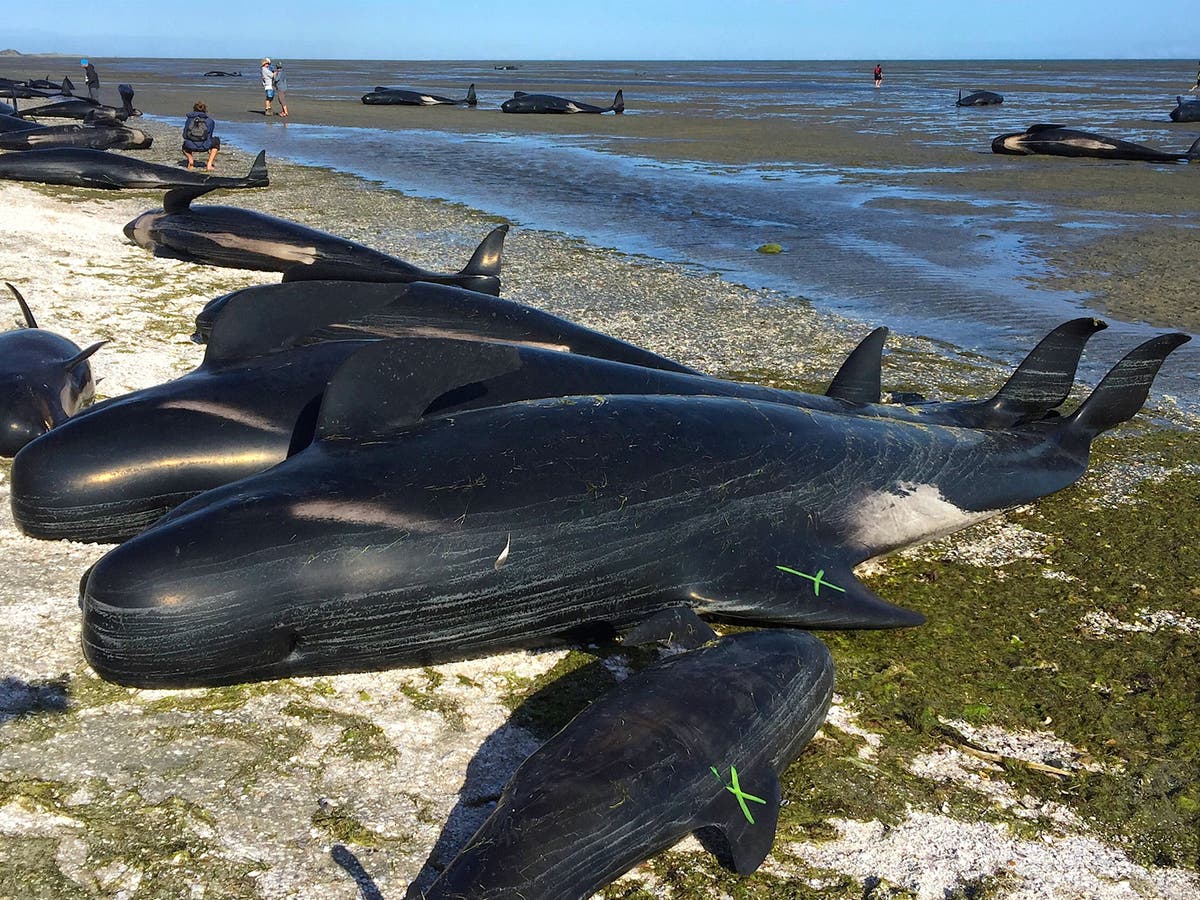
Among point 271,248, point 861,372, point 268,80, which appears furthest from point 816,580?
point 268,80

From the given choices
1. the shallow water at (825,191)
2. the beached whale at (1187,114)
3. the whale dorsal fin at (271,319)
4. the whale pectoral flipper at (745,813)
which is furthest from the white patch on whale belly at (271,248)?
the beached whale at (1187,114)

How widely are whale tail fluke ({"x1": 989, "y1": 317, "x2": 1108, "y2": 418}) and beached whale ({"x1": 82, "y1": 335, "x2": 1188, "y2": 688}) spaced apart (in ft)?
4.22

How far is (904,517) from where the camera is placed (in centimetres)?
521

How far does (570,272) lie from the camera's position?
38.8 ft

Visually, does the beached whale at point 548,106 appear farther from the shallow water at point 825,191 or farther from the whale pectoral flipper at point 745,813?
the whale pectoral flipper at point 745,813

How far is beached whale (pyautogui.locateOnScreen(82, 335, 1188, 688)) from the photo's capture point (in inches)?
149

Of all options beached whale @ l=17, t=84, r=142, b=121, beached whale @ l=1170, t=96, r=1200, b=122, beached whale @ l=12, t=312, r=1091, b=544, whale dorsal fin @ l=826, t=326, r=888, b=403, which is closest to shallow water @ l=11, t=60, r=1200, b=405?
beached whale @ l=1170, t=96, r=1200, b=122

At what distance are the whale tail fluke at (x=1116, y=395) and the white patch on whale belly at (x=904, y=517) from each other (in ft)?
3.50

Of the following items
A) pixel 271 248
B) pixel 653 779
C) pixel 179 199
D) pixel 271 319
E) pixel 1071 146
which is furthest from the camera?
pixel 1071 146

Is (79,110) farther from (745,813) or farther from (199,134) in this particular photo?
(745,813)

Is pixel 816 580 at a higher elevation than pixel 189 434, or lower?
lower

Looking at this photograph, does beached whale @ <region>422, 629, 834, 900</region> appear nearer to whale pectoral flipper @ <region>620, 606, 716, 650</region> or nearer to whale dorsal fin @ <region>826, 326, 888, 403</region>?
whale pectoral flipper @ <region>620, 606, 716, 650</region>

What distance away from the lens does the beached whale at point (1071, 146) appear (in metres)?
25.9

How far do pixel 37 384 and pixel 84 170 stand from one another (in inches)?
489
